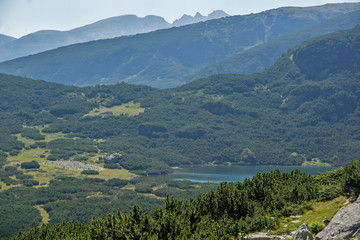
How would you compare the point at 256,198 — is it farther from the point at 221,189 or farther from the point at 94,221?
the point at 94,221

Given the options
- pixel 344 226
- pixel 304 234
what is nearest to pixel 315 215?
pixel 344 226

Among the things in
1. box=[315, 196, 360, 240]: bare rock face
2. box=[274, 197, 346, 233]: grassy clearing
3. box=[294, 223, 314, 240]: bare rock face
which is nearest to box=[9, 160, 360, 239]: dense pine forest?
box=[274, 197, 346, 233]: grassy clearing

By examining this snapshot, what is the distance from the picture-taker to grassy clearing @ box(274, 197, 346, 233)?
49.6m

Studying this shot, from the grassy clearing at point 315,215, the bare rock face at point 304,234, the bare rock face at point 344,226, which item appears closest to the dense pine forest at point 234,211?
the grassy clearing at point 315,215

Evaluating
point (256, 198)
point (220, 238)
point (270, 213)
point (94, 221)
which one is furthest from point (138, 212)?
point (256, 198)

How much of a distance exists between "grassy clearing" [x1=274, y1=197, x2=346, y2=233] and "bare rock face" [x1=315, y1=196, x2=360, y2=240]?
4.18 metres

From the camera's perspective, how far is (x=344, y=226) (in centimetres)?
4147

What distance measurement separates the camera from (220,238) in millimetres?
46344

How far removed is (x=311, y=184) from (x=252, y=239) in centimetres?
2183

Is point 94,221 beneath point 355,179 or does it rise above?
beneath

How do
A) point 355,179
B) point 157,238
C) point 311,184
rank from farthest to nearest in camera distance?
point 311,184 → point 355,179 → point 157,238

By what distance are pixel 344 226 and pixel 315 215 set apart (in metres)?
11.0

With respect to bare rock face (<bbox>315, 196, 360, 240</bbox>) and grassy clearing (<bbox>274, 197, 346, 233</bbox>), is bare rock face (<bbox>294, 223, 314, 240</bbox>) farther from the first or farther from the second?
grassy clearing (<bbox>274, 197, 346, 233</bbox>)

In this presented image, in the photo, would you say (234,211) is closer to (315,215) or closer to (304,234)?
(315,215)
